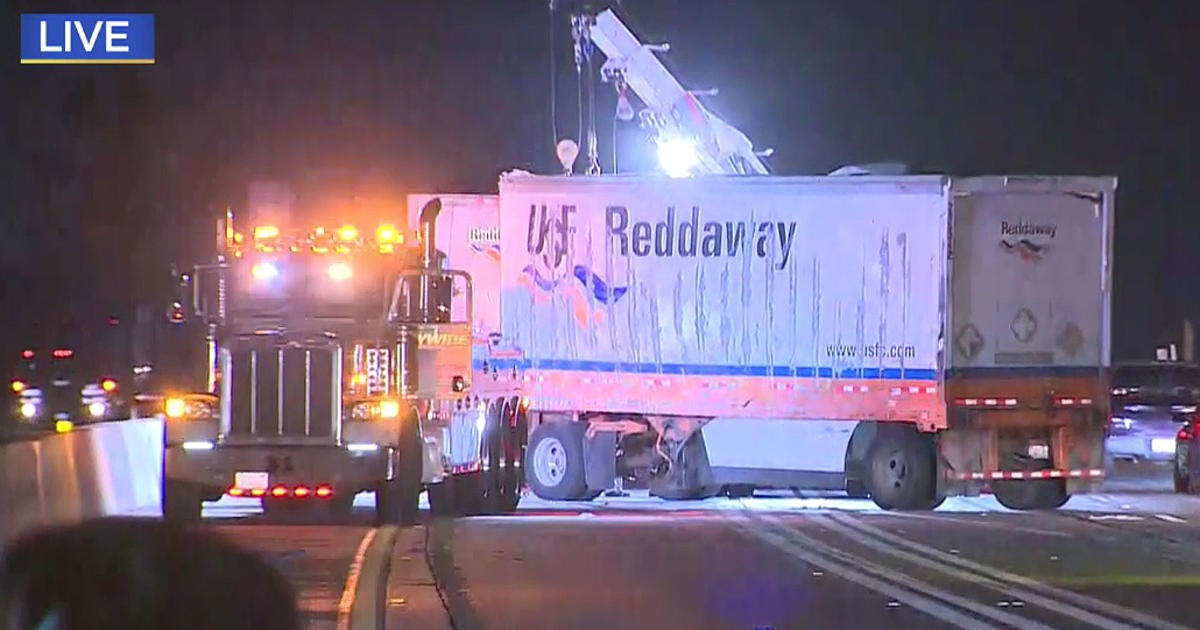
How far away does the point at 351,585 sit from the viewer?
1525cm

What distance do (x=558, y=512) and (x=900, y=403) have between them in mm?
4134

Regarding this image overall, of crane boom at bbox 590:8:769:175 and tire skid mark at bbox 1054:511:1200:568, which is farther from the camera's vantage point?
crane boom at bbox 590:8:769:175

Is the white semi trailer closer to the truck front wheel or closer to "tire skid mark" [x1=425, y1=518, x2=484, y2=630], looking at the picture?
the truck front wheel

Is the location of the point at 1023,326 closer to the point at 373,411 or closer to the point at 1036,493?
the point at 1036,493

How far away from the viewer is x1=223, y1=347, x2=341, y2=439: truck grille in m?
20.3

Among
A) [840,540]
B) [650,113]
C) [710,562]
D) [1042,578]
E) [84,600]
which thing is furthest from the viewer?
[650,113]

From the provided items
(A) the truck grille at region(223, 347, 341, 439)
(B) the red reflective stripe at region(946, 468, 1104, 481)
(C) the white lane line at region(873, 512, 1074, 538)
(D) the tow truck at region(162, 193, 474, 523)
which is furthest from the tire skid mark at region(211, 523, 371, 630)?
(B) the red reflective stripe at region(946, 468, 1104, 481)

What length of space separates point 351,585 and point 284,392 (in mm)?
5399

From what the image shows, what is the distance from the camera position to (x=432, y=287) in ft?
70.6

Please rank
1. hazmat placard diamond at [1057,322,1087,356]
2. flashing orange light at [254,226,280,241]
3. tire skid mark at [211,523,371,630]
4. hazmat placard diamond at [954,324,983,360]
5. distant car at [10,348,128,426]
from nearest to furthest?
tire skid mark at [211,523,371,630], flashing orange light at [254,226,280,241], hazmat placard diamond at [954,324,983,360], hazmat placard diamond at [1057,322,1087,356], distant car at [10,348,128,426]

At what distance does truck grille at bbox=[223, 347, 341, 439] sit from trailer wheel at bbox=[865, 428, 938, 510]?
674cm

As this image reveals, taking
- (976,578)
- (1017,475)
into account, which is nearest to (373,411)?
(976,578)

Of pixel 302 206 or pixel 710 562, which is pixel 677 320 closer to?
pixel 302 206

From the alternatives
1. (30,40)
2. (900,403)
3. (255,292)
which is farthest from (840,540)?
(30,40)
